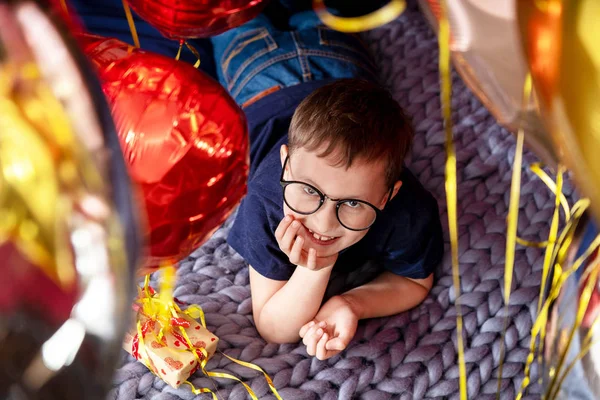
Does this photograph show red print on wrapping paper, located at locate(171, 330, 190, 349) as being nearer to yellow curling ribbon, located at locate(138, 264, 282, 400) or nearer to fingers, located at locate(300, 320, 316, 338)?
yellow curling ribbon, located at locate(138, 264, 282, 400)

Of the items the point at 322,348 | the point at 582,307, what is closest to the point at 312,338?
the point at 322,348

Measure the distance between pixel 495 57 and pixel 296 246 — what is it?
417mm

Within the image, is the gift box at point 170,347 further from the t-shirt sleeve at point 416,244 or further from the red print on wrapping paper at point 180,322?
the t-shirt sleeve at point 416,244

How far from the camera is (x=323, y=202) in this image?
27.3 inches

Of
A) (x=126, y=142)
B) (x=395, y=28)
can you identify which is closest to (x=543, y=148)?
(x=126, y=142)

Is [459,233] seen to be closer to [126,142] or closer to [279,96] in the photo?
[279,96]

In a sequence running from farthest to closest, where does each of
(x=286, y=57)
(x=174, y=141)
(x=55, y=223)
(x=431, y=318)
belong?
1. (x=286, y=57)
2. (x=431, y=318)
3. (x=174, y=141)
4. (x=55, y=223)

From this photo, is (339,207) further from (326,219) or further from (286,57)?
(286,57)

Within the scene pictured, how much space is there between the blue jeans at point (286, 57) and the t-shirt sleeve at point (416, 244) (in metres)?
0.28

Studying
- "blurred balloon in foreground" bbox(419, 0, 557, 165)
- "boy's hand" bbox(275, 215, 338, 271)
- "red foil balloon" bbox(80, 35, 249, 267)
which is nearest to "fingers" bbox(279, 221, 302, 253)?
"boy's hand" bbox(275, 215, 338, 271)

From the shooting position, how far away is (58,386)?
0.25m

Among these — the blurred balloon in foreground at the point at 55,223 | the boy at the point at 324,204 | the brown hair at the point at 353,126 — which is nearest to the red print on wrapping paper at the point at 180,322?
the boy at the point at 324,204

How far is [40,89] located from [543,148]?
0.26 metres

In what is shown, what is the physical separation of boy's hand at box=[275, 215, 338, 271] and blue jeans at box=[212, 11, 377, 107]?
0.34 m
